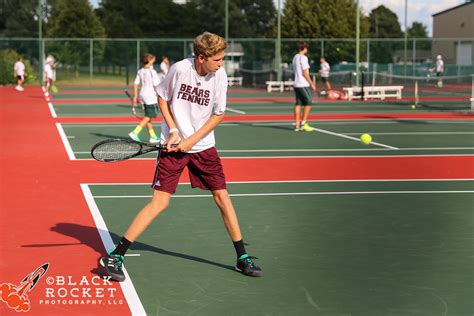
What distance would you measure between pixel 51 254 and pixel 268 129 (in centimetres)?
1294

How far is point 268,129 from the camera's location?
65.4ft

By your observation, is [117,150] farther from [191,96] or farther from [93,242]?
[93,242]

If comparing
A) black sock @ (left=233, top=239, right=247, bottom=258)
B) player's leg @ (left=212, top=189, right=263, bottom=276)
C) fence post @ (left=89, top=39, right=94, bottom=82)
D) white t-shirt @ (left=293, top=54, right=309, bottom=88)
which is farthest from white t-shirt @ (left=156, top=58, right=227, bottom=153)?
fence post @ (left=89, top=39, right=94, bottom=82)

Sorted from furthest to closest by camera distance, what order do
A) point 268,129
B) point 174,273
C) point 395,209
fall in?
point 268,129
point 395,209
point 174,273

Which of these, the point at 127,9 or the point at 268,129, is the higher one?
the point at 127,9

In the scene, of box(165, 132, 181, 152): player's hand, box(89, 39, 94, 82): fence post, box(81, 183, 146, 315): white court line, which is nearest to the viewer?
box(81, 183, 146, 315): white court line

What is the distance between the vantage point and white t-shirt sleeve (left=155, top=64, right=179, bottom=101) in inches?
255

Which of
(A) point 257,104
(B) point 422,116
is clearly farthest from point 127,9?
(B) point 422,116

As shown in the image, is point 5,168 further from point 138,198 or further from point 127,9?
point 127,9

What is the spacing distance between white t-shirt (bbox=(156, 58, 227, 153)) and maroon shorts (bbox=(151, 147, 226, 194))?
7 centimetres

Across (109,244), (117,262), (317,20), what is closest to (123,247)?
(117,262)

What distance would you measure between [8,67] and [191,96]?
42.9 m

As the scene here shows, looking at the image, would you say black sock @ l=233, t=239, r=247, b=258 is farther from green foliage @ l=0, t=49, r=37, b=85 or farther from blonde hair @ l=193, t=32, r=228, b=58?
green foliage @ l=0, t=49, r=37, b=85
